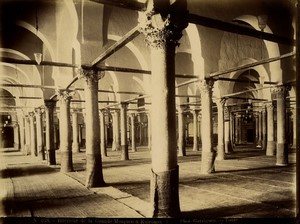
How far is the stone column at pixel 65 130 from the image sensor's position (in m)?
14.5

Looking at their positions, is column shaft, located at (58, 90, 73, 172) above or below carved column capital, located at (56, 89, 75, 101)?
below

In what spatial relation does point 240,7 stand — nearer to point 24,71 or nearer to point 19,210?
point 19,210

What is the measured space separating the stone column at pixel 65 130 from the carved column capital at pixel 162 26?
9310 mm

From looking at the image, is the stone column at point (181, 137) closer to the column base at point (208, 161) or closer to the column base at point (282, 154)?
the column base at point (282, 154)

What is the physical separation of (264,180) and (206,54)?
5475mm

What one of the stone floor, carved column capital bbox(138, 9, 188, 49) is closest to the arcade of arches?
carved column capital bbox(138, 9, 188, 49)

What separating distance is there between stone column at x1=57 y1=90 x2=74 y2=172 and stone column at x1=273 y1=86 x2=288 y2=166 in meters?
10.2

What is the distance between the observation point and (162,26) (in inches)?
243

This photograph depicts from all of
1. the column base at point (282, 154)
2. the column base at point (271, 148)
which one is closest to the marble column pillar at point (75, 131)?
the column base at point (271, 148)

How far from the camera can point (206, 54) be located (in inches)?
493

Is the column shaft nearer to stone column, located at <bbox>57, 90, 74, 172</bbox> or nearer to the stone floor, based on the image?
stone column, located at <bbox>57, 90, 74, 172</bbox>

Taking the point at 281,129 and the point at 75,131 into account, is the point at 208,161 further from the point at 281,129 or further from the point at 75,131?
the point at 75,131

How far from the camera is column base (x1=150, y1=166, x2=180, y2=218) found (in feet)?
20.1

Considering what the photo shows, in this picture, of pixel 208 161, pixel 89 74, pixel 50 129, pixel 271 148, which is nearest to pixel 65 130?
pixel 50 129
